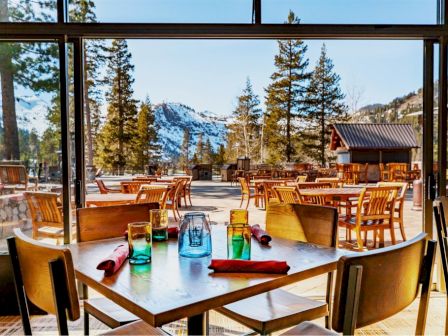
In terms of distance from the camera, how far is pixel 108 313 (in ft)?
5.97

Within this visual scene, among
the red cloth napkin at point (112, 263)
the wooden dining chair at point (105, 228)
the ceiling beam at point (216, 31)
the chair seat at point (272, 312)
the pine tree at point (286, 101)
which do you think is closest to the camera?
the red cloth napkin at point (112, 263)

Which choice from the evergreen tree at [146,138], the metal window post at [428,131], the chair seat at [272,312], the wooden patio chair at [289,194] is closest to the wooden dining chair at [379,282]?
the chair seat at [272,312]

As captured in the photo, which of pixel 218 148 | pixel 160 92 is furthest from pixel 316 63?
pixel 160 92

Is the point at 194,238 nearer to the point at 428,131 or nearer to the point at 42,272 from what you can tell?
the point at 42,272

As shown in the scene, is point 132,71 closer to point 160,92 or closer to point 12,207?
point 160,92

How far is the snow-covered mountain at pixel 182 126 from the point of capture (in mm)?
15273

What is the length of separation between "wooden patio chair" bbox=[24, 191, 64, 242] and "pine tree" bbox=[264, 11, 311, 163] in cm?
1444

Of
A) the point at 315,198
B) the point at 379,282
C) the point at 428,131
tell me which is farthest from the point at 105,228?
the point at 315,198

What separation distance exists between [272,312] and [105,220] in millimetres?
994

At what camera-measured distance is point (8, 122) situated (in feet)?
9.79

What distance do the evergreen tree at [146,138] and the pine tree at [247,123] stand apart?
3.78 m

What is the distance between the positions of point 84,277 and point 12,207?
2.01 meters

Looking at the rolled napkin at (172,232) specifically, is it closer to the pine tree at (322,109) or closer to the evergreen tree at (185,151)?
the evergreen tree at (185,151)

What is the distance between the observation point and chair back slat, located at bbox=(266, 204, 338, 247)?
6.55 feet
